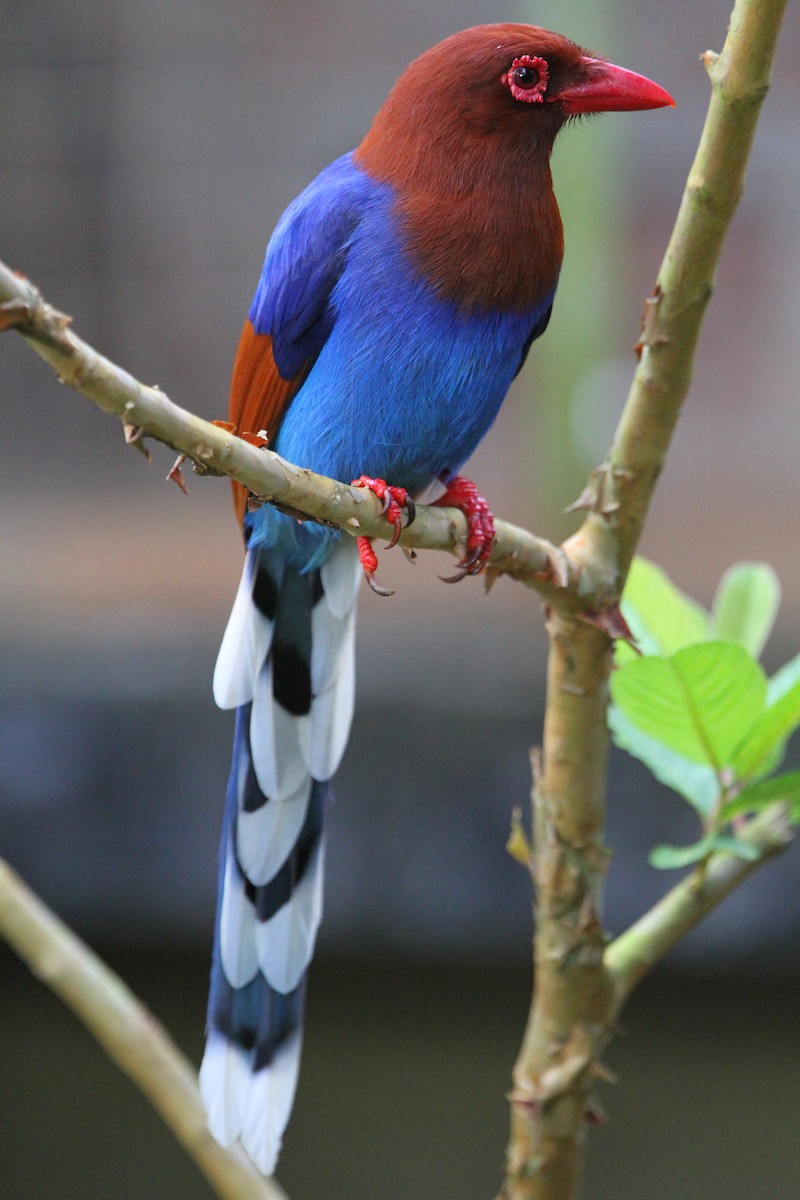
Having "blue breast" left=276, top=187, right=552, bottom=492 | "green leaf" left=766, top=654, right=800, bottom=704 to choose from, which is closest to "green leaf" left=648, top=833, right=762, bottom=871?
"green leaf" left=766, top=654, right=800, bottom=704

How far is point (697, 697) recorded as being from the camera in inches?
49.4

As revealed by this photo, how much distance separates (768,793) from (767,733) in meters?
0.07

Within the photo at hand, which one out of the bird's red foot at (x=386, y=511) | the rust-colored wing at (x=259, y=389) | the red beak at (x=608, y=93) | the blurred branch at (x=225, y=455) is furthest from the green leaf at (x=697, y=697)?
the red beak at (x=608, y=93)

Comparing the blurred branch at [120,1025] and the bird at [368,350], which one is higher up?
the bird at [368,350]

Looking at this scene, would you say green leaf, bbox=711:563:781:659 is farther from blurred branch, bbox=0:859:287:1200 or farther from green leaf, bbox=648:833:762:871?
blurred branch, bbox=0:859:287:1200

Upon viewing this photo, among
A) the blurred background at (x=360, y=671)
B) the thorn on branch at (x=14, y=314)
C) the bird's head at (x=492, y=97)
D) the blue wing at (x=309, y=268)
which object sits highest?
the bird's head at (x=492, y=97)

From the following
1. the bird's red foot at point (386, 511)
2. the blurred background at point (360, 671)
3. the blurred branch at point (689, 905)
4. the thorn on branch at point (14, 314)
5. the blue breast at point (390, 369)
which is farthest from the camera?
the blurred background at point (360, 671)

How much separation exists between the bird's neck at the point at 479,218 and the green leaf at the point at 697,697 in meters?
0.45

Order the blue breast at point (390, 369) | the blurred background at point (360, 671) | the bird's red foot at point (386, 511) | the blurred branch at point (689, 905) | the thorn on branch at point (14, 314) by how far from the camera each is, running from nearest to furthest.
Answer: the thorn on branch at point (14, 314)
the bird's red foot at point (386, 511)
the blurred branch at point (689, 905)
the blue breast at point (390, 369)
the blurred background at point (360, 671)

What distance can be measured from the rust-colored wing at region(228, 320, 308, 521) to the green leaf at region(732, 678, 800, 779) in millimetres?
Answer: 622

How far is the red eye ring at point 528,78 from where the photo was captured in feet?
4.72

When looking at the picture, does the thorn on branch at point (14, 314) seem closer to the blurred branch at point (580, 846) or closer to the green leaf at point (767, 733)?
the blurred branch at point (580, 846)

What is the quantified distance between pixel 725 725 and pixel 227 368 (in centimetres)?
209

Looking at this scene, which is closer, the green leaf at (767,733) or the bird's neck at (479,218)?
the green leaf at (767,733)
